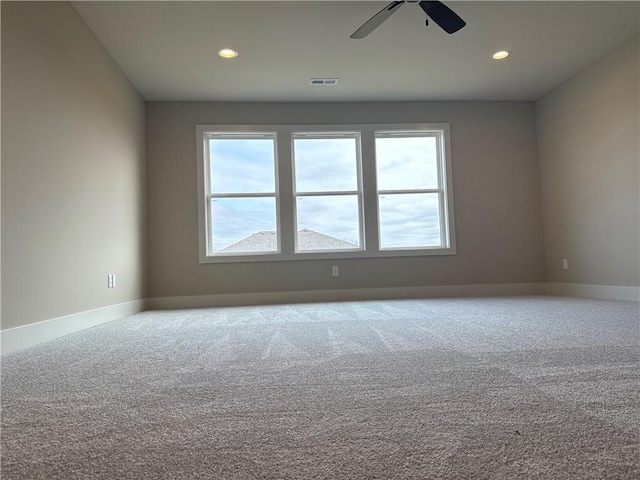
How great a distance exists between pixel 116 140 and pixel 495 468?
4.00 meters

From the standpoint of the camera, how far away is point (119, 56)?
361 cm

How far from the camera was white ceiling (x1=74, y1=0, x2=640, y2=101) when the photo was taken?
3.04 meters

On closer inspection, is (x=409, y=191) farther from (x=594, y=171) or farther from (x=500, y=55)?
(x=594, y=171)

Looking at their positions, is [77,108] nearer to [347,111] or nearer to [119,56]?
[119,56]

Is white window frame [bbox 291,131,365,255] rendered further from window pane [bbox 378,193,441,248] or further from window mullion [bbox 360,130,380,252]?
window pane [bbox 378,193,441,248]

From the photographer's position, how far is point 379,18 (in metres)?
2.74

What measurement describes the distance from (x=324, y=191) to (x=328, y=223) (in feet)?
1.37

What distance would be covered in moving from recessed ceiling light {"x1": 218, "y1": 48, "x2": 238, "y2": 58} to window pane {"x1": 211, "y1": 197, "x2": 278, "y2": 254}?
169 centimetres

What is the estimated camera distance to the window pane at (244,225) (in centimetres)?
470

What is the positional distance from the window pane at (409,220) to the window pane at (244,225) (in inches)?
56.6

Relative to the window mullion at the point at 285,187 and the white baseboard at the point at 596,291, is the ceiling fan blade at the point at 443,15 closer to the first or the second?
the window mullion at the point at 285,187

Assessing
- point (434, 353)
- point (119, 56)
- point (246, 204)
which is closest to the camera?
point (434, 353)

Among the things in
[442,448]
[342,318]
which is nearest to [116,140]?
[342,318]

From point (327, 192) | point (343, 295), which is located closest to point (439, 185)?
point (327, 192)
